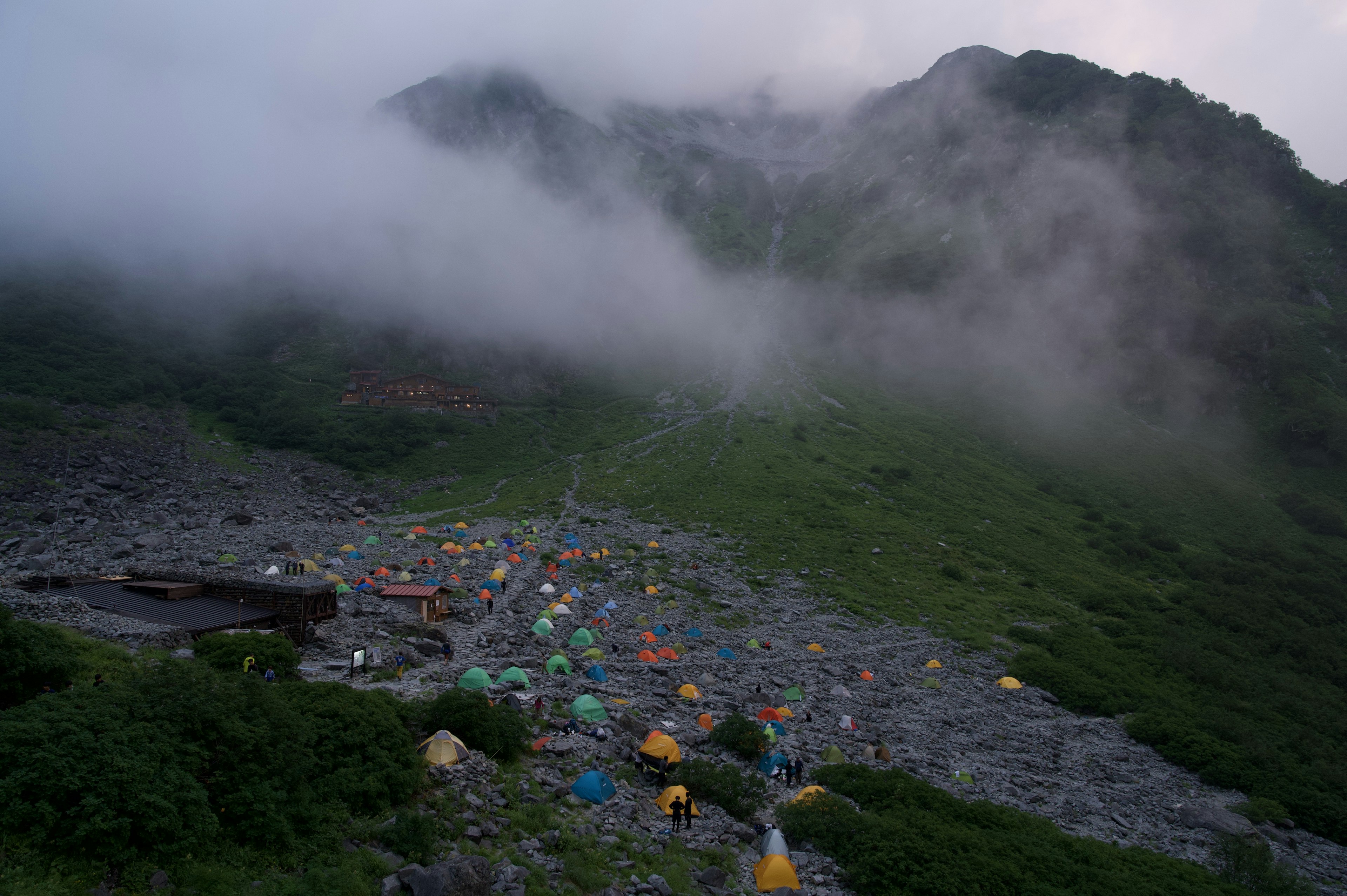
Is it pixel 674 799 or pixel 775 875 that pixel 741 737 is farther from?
pixel 775 875

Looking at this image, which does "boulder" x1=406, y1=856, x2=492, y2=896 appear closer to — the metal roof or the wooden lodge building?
the metal roof

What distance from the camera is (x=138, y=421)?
72.6 meters

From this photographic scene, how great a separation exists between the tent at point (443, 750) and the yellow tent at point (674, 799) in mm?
5972

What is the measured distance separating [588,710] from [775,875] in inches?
373

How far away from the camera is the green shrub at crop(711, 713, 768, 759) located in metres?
22.7

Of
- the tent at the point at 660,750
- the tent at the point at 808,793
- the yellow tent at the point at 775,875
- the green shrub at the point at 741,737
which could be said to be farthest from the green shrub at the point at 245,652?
the tent at the point at 808,793

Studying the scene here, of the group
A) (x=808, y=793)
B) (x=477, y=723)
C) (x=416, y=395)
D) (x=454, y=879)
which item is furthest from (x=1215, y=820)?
(x=416, y=395)

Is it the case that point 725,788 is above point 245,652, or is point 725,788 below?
below

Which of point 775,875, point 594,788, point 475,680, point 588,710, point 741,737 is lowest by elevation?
point 741,737

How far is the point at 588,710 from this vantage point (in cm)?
2319

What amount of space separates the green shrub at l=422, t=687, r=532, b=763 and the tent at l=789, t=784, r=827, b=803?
892 centimetres

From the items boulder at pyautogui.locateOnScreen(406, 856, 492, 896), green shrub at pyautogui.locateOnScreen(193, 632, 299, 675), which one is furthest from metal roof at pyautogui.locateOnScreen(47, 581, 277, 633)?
boulder at pyautogui.locateOnScreen(406, 856, 492, 896)

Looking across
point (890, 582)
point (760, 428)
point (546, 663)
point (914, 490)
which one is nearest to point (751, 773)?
point (546, 663)

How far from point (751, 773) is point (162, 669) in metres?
16.3
